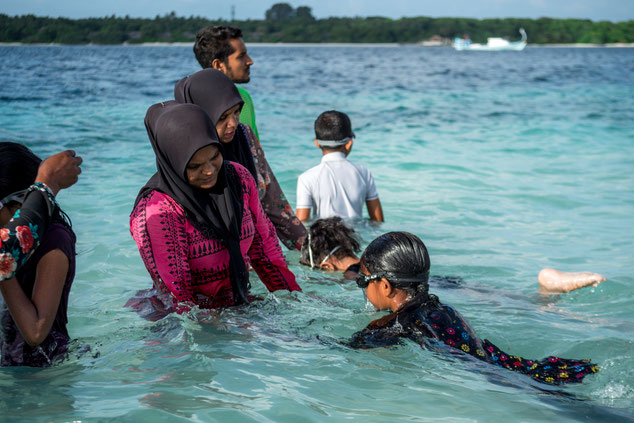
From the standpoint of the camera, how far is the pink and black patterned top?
3.11m

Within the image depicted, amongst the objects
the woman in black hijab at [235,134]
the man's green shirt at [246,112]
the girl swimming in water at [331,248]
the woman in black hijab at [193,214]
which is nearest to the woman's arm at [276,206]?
the woman in black hijab at [235,134]

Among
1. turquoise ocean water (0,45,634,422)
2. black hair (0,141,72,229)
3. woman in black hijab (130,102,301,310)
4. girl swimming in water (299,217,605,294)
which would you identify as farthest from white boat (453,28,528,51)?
black hair (0,141,72,229)

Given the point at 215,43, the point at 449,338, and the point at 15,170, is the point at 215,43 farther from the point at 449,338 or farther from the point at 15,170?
the point at 449,338

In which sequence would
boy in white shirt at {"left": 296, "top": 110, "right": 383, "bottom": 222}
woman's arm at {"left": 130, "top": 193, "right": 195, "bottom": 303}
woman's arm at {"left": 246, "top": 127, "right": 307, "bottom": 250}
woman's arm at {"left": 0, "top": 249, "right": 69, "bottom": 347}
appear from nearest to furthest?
woman's arm at {"left": 0, "top": 249, "right": 69, "bottom": 347}, woman's arm at {"left": 130, "top": 193, "right": 195, "bottom": 303}, woman's arm at {"left": 246, "top": 127, "right": 307, "bottom": 250}, boy in white shirt at {"left": 296, "top": 110, "right": 383, "bottom": 222}

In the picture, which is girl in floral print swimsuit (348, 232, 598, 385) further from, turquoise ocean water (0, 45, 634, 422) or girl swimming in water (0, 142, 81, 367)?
girl swimming in water (0, 142, 81, 367)

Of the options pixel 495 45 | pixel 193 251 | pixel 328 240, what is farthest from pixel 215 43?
pixel 495 45

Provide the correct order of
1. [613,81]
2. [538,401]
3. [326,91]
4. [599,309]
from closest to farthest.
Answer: [538,401], [599,309], [326,91], [613,81]

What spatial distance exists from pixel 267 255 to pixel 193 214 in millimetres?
684

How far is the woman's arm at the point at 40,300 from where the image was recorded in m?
2.59

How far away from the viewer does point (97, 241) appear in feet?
22.0

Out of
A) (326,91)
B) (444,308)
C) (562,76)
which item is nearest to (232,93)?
(444,308)

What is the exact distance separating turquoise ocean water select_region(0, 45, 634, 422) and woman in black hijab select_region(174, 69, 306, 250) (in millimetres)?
576

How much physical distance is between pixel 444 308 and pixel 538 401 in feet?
2.21

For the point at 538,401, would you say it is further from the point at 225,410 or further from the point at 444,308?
the point at 225,410
